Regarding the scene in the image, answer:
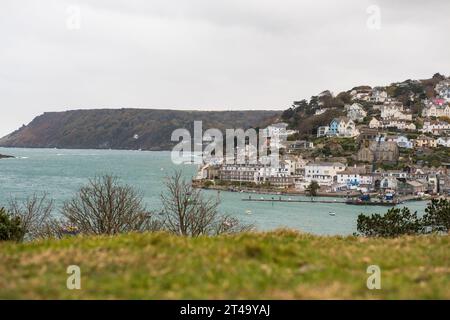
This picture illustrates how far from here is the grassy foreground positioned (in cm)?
747

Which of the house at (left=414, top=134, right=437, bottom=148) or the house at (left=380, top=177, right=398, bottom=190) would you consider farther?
the house at (left=414, top=134, right=437, bottom=148)

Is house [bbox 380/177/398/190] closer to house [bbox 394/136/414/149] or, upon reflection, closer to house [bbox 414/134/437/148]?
house [bbox 394/136/414/149]

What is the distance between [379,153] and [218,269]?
490ft

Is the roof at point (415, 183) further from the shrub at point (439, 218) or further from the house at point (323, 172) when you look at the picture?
A: the shrub at point (439, 218)

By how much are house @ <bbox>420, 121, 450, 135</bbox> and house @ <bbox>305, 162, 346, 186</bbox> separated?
165 ft

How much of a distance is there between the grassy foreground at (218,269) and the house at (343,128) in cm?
16899

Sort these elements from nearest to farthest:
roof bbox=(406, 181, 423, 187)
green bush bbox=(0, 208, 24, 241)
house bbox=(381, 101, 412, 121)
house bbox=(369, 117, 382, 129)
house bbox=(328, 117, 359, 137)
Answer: green bush bbox=(0, 208, 24, 241)
roof bbox=(406, 181, 423, 187)
house bbox=(328, 117, 359, 137)
house bbox=(369, 117, 382, 129)
house bbox=(381, 101, 412, 121)

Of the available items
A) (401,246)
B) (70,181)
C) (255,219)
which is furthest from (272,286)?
(70,181)

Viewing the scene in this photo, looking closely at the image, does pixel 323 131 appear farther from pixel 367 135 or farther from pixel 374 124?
pixel 367 135

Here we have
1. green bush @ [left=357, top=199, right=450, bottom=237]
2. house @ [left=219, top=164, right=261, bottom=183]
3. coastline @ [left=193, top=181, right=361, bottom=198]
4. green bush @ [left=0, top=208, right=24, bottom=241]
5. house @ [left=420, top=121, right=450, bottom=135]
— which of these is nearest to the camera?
green bush @ [left=0, top=208, right=24, bottom=241]

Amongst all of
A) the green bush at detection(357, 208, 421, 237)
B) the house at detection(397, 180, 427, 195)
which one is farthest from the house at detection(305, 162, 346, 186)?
the green bush at detection(357, 208, 421, 237)

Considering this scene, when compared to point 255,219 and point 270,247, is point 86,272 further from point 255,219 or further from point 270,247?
point 255,219

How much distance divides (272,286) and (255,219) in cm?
7700

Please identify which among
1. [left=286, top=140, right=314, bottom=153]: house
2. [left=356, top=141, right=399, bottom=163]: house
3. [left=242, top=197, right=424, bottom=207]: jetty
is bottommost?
[left=242, top=197, right=424, bottom=207]: jetty
